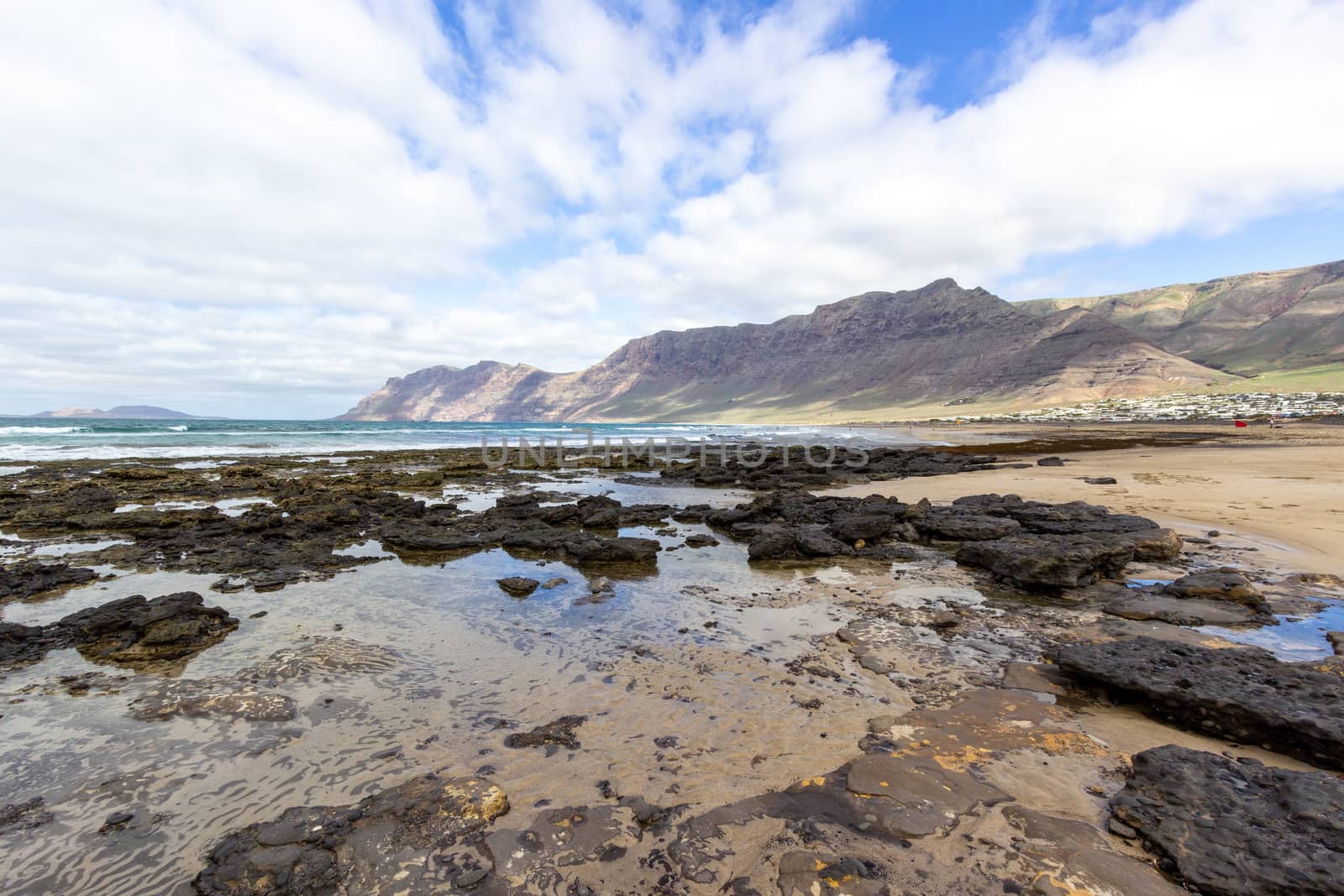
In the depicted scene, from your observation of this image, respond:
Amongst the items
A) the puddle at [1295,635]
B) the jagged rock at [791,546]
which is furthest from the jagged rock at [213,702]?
the puddle at [1295,635]

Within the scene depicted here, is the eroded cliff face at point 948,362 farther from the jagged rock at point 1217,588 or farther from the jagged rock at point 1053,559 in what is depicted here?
the jagged rock at point 1217,588

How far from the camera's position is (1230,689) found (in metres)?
4.21

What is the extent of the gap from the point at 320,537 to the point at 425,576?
14.7 feet

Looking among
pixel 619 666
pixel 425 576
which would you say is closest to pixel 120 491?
pixel 425 576

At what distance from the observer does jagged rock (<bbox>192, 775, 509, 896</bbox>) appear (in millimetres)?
2855

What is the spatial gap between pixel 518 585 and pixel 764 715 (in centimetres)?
488

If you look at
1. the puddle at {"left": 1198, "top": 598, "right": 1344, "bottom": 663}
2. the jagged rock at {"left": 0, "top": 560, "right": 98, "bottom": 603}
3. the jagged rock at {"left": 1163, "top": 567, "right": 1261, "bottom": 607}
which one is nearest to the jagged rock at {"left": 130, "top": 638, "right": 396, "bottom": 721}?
the jagged rock at {"left": 0, "top": 560, "right": 98, "bottom": 603}

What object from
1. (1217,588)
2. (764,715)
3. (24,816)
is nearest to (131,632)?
(24,816)

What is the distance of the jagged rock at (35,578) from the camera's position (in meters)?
7.89

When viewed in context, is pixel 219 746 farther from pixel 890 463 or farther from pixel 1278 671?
pixel 890 463

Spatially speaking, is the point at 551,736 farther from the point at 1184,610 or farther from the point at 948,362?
the point at 948,362

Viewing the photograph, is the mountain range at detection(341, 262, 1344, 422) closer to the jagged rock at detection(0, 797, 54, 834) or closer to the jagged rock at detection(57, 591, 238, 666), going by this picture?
the jagged rock at detection(57, 591, 238, 666)

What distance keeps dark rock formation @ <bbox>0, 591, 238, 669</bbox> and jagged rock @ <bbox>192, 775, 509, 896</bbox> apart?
4.01 m

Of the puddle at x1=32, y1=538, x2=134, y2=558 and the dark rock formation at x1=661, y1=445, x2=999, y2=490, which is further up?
the puddle at x1=32, y1=538, x2=134, y2=558
